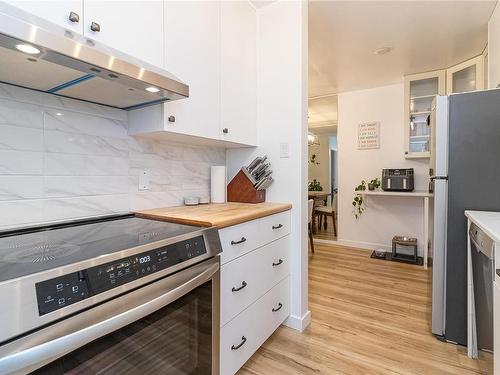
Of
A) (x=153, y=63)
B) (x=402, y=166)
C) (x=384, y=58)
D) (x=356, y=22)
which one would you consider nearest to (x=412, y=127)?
(x=402, y=166)

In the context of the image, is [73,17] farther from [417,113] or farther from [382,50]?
[417,113]

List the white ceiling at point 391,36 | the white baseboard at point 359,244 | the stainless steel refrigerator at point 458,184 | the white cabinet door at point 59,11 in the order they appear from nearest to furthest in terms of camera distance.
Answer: the white cabinet door at point 59,11 → the stainless steel refrigerator at point 458,184 → the white ceiling at point 391,36 → the white baseboard at point 359,244

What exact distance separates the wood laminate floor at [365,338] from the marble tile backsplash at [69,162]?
1.22 m

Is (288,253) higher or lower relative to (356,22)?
lower

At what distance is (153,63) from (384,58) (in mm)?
2819

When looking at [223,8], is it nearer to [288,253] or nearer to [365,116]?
[288,253]

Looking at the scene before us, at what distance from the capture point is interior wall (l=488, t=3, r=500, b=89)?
2105mm

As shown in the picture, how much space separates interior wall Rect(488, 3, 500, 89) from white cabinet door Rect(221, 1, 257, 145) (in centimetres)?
192

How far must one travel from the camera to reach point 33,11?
0.90 meters

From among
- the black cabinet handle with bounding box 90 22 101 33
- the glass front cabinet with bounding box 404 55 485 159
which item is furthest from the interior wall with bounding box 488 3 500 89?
the black cabinet handle with bounding box 90 22 101 33

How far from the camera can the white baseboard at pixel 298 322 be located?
1.88 m

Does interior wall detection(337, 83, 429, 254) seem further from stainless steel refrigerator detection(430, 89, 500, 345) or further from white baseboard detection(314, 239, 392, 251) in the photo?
stainless steel refrigerator detection(430, 89, 500, 345)

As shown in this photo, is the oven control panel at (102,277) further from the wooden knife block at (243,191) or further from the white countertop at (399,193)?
the white countertop at (399,193)

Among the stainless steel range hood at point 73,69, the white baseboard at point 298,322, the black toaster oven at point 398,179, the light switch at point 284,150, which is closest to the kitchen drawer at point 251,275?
the white baseboard at point 298,322
